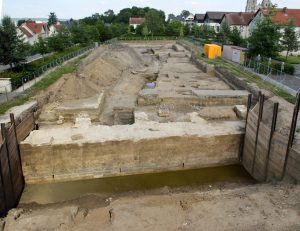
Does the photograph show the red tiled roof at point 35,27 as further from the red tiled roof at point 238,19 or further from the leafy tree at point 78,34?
the red tiled roof at point 238,19

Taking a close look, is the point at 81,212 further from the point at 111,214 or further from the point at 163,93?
the point at 163,93

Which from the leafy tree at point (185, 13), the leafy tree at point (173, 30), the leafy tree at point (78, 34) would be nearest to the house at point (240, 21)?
the leafy tree at point (173, 30)

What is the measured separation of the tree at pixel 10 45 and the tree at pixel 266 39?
2104 centimetres

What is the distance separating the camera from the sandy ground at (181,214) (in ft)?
30.2

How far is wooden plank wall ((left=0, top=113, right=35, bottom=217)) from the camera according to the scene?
11781 millimetres

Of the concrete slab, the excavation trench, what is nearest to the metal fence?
the excavation trench

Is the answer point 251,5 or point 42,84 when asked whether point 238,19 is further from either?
point 42,84

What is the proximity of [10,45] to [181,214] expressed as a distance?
21.8 metres

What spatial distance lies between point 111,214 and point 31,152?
257 inches

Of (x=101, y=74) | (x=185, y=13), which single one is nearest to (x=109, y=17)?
(x=185, y=13)

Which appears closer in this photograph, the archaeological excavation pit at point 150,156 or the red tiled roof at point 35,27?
the archaeological excavation pit at point 150,156

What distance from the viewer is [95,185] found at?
48.2 feet

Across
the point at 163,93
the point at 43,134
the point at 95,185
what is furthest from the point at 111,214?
the point at 163,93

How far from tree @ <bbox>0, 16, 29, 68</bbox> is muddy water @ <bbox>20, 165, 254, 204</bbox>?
47.7ft
